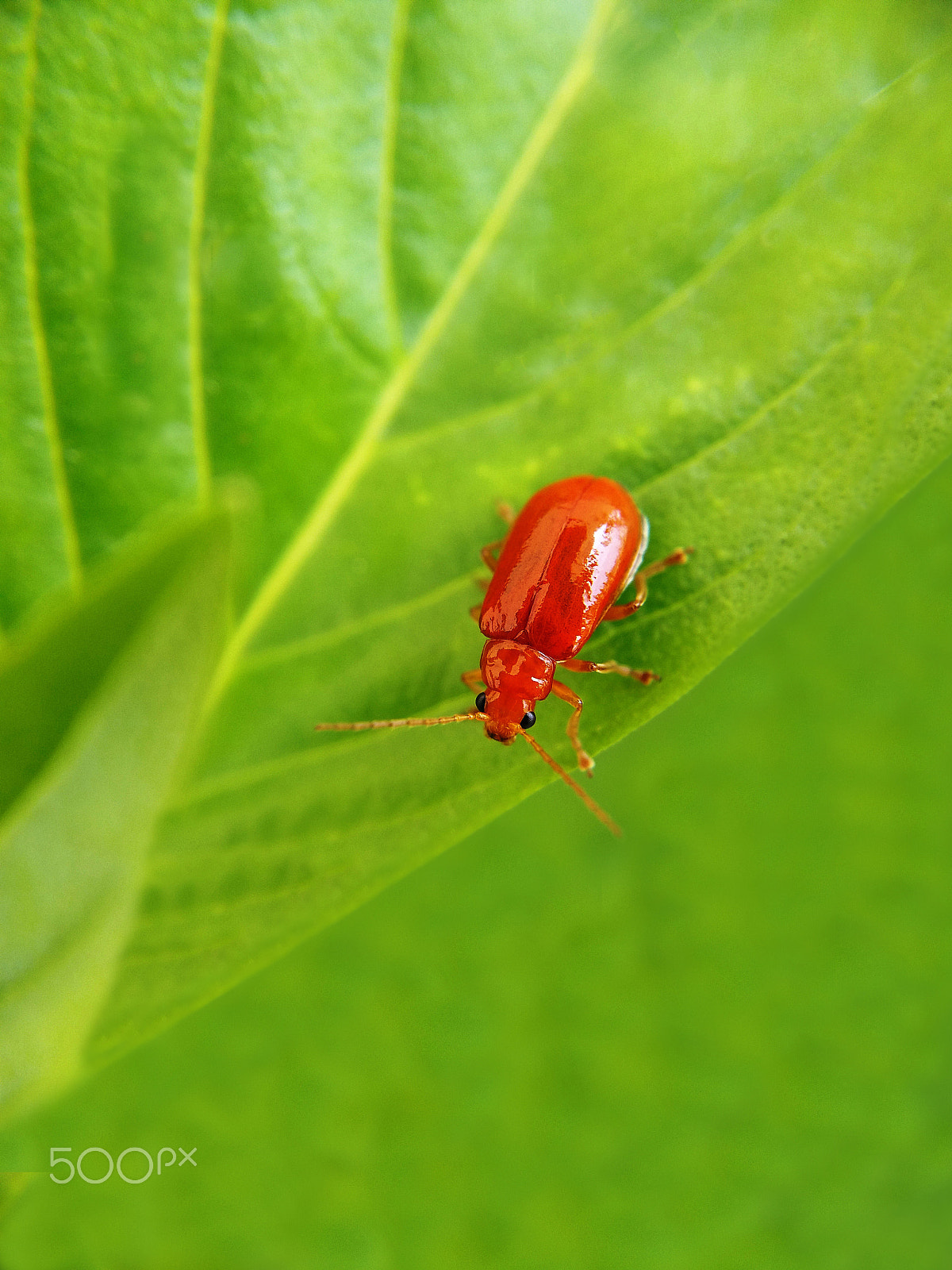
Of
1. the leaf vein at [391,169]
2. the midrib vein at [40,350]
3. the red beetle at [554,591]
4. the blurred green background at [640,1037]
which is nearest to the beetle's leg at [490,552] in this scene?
the red beetle at [554,591]

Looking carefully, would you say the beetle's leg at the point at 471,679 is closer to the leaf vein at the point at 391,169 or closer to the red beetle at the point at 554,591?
the red beetle at the point at 554,591

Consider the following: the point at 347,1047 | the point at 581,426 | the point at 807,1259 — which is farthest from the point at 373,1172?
the point at 581,426

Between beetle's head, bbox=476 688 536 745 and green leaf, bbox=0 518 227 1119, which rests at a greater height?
beetle's head, bbox=476 688 536 745

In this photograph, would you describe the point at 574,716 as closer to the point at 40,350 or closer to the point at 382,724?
the point at 382,724

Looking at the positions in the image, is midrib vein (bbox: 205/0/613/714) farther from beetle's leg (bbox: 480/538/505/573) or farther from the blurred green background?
the blurred green background

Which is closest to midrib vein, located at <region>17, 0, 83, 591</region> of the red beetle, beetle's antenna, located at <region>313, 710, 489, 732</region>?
beetle's antenna, located at <region>313, 710, 489, 732</region>

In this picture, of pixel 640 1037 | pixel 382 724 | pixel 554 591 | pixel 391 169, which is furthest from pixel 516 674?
pixel 640 1037

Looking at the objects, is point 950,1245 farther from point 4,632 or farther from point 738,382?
point 4,632
